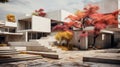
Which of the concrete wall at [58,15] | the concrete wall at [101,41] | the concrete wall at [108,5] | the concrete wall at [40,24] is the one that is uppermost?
the concrete wall at [108,5]

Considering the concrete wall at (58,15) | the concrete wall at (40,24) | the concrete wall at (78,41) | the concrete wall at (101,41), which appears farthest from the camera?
the concrete wall at (58,15)

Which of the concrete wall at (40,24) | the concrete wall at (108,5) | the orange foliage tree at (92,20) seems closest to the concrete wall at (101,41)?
the orange foliage tree at (92,20)

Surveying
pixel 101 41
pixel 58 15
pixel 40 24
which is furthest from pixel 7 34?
pixel 101 41

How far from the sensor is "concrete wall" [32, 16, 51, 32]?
2750 centimetres

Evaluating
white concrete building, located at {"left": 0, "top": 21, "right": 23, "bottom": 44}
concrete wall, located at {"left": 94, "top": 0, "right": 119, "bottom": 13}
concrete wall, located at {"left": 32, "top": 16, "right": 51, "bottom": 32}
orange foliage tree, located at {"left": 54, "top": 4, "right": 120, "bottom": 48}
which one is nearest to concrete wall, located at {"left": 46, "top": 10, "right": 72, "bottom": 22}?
concrete wall, located at {"left": 32, "top": 16, "right": 51, "bottom": 32}

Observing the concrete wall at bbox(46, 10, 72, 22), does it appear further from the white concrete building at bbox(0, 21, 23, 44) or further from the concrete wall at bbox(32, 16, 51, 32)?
the white concrete building at bbox(0, 21, 23, 44)

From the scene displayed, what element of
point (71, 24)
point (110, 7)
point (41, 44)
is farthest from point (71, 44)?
point (110, 7)

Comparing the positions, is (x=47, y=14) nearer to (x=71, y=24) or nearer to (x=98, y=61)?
(x=71, y=24)

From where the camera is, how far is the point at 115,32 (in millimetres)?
28188

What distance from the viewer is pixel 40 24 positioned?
28438mm

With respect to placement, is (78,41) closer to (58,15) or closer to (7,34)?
(58,15)

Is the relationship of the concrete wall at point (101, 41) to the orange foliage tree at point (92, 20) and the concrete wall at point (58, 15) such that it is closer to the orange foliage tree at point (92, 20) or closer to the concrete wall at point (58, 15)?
the orange foliage tree at point (92, 20)

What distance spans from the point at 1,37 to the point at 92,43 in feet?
56.5

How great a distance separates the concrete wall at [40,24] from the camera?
27500 millimetres
